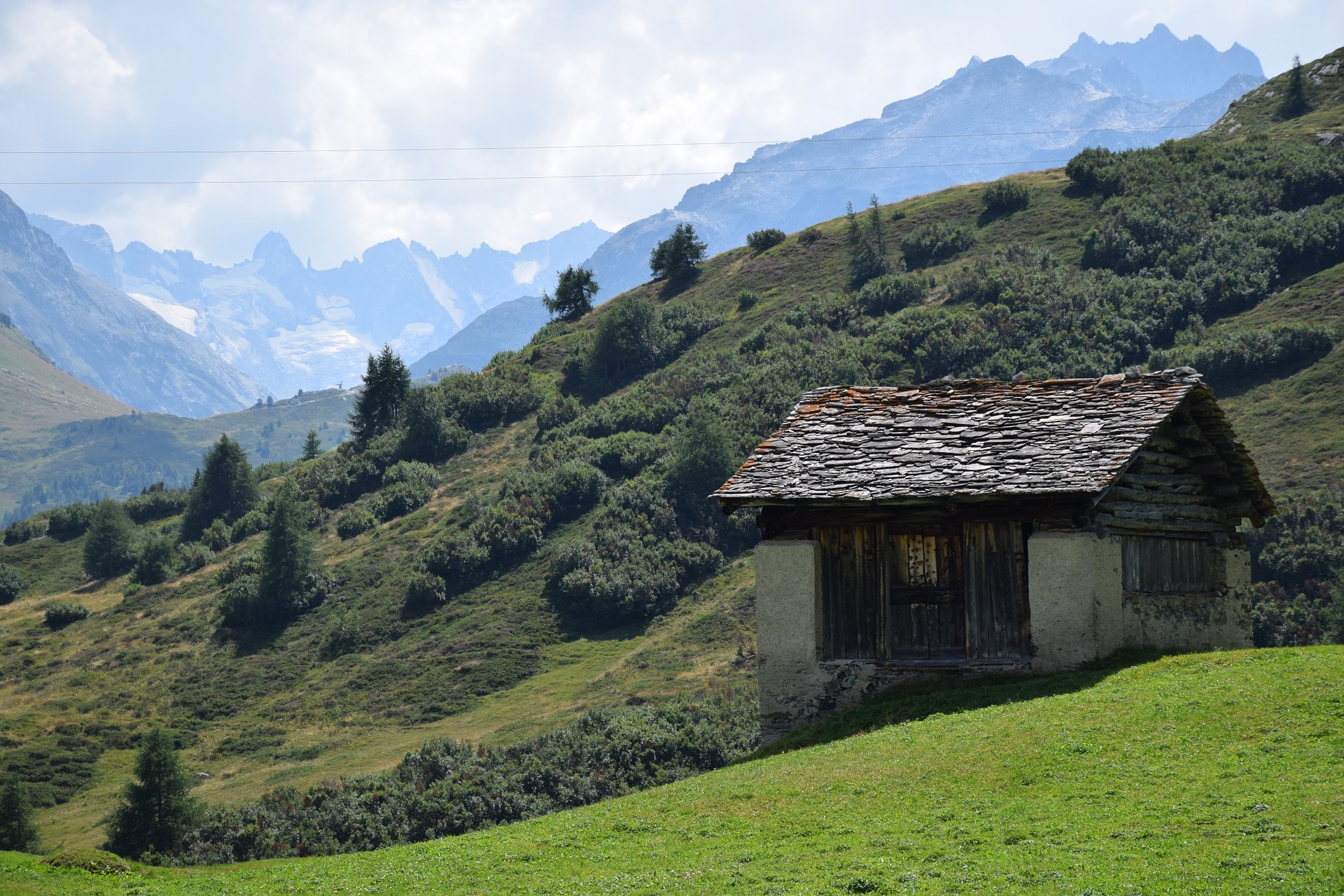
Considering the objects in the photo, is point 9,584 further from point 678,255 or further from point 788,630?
point 788,630

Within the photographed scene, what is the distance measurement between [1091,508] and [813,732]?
5.65 metres

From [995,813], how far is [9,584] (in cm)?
7628

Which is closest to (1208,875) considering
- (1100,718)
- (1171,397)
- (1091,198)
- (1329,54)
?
(1100,718)

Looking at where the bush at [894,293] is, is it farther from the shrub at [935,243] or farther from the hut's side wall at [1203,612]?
the hut's side wall at [1203,612]

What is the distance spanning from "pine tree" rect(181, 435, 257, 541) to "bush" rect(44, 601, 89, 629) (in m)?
14.9

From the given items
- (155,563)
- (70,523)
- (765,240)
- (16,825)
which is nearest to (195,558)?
(155,563)

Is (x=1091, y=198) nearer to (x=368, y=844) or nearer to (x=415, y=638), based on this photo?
(x=415, y=638)

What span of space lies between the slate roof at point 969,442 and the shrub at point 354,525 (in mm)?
55663

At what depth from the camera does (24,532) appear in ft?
283

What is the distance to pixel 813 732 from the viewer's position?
17.7m

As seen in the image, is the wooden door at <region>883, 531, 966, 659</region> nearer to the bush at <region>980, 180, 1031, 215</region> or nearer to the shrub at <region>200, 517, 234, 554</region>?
the shrub at <region>200, 517, 234, 554</region>

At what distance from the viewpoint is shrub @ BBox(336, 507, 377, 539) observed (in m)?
71.8

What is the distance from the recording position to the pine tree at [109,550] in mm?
74188

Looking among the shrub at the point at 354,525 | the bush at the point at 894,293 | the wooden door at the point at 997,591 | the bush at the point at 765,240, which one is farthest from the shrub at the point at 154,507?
the wooden door at the point at 997,591
